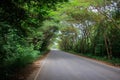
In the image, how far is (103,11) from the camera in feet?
77.5

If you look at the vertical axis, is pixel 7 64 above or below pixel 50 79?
above

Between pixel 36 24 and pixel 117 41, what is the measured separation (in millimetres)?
23746

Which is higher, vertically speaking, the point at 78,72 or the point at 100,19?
the point at 100,19

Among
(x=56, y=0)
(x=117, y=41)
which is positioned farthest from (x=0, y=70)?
(x=117, y=41)

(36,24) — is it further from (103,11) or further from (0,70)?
(103,11)

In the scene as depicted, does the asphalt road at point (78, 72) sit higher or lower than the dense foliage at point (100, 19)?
lower

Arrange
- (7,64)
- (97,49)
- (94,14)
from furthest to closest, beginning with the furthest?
(97,49), (94,14), (7,64)

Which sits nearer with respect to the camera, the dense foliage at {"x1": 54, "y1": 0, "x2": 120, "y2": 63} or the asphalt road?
the asphalt road

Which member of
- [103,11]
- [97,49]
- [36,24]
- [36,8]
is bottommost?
[97,49]

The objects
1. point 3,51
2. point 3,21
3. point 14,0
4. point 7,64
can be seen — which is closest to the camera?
point 14,0

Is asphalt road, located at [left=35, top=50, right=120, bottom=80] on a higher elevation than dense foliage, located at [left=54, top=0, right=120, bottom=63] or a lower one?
lower

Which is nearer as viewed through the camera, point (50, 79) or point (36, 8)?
point (36, 8)

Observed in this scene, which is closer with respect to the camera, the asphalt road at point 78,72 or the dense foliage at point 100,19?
the asphalt road at point 78,72

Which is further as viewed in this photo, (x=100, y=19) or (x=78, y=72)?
(x=100, y=19)
